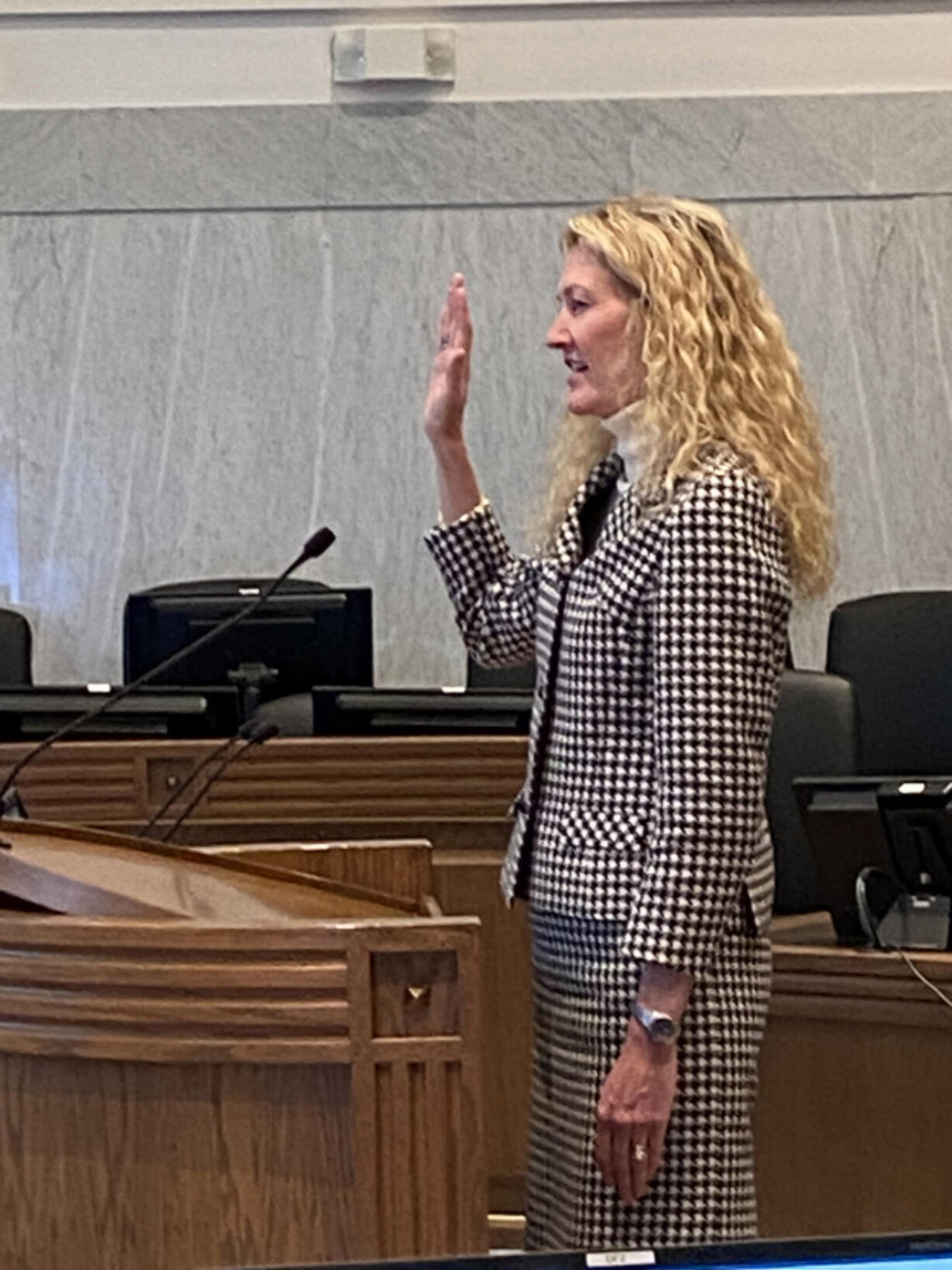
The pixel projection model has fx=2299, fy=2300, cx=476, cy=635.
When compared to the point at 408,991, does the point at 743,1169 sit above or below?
below

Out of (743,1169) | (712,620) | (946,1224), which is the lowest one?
(946,1224)

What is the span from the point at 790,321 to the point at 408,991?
471 cm

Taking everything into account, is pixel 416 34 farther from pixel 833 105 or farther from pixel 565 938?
pixel 565 938

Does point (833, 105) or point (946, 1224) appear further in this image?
point (833, 105)

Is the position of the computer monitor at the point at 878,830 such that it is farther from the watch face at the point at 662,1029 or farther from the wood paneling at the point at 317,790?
the watch face at the point at 662,1029

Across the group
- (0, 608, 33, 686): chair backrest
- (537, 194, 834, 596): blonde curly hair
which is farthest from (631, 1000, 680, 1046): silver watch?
(0, 608, 33, 686): chair backrest

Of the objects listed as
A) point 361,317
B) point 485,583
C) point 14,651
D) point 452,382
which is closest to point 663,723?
point 485,583

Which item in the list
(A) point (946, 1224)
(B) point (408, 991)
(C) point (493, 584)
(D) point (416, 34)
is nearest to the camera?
(B) point (408, 991)

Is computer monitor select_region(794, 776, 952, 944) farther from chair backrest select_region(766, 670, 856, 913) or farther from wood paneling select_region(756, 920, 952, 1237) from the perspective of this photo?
chair backrest select_region(766, 670, 856, 913)

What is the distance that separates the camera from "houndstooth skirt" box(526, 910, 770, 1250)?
231cm

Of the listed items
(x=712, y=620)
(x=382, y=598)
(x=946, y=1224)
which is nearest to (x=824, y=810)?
(x=946, y=1224)

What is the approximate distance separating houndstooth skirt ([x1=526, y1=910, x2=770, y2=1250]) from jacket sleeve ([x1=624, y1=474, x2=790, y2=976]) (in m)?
0.07

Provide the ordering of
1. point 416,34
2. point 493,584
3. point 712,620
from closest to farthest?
point 712,620 → point 493,584 → point 416,34

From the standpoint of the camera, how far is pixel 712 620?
225cm
